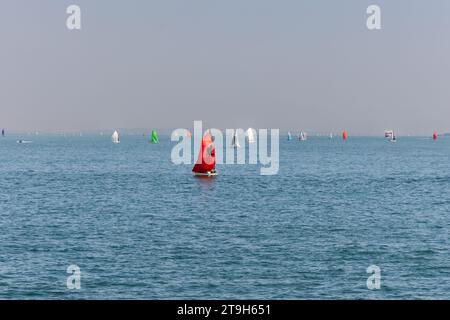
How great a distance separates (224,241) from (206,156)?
61.9m

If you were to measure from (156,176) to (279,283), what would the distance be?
10301cm

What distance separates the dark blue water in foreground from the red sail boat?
6446mm

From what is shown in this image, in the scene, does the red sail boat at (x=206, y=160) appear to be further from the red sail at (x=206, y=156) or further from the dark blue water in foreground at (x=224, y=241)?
the dark blue water in foreground at (x=224, y=241)

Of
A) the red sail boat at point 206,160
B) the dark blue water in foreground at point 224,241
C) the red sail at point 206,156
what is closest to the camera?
the dark blue water in foreground at point 224,241

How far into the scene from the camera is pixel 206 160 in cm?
11938

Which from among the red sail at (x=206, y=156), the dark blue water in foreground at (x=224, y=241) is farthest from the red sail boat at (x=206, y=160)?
the dark blue water in foreground at (x=224, y=241)

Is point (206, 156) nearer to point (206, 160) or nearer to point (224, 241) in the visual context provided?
point (206, 160)

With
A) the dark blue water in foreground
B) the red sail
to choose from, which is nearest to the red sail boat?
the red sail

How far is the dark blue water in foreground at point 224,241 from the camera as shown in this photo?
127ft

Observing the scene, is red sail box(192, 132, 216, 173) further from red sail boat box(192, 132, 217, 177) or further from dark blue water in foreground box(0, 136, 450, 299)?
dark blue water in foreground box(0, 136, 450, 299)

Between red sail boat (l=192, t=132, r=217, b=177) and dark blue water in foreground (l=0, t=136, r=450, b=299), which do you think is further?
red sail boat (l=192, t=132, r=217, b=177)

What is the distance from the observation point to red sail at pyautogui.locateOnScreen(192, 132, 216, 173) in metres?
107
